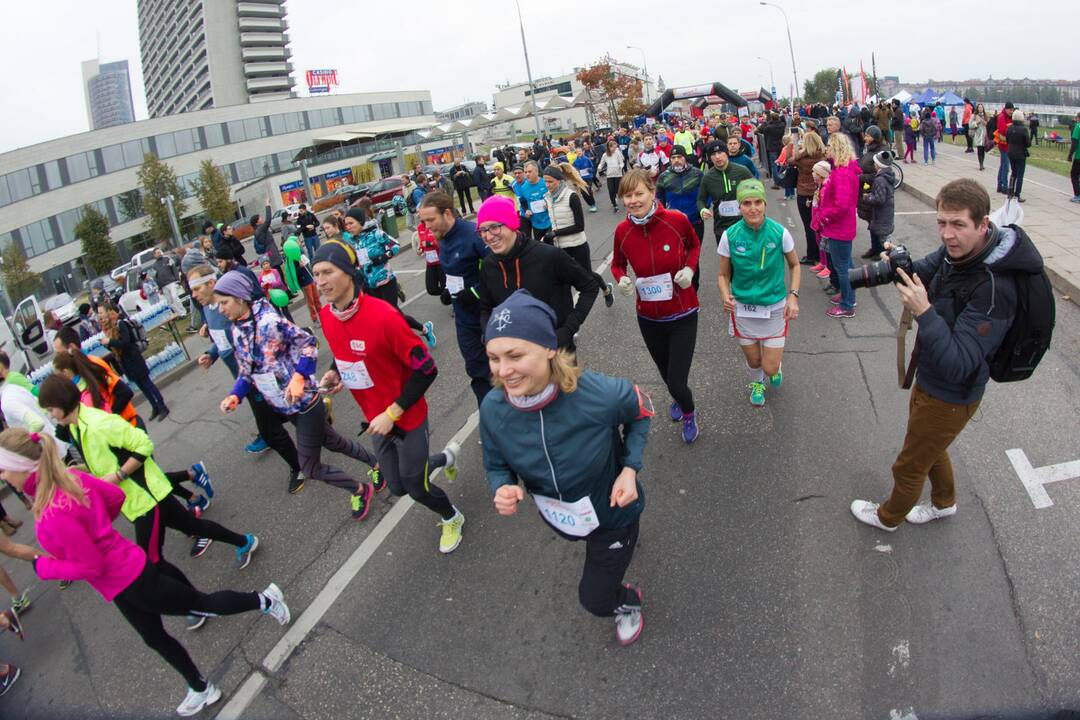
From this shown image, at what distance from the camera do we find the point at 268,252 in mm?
11883

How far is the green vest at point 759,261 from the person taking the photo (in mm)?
4582

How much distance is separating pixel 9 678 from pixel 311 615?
1903mm

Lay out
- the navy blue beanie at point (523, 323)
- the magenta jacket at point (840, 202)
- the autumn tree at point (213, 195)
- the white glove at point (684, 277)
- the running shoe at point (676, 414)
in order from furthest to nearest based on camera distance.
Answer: the autumn tree at point (213, 195)
the magenta jacket at point (840, 202)
the running shoe at point (676, 414)
the white glove at point (684, 277)
the navy blue beanie at point (523, 323)

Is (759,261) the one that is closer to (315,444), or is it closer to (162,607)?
(315,444)

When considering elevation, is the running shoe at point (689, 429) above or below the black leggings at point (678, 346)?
below

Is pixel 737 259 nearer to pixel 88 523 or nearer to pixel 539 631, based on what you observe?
pixel 539 631

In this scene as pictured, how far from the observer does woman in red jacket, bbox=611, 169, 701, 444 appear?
430cm

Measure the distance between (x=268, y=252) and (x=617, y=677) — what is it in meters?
11.3

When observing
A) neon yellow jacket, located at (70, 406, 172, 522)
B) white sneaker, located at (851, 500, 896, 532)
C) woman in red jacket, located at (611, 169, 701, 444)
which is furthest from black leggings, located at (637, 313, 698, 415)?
neon yellow jacket, located at (70, 406, 172, 522)

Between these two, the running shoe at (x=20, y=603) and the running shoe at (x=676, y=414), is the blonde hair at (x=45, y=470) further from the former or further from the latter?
the running shoe at (x=676, y=414)

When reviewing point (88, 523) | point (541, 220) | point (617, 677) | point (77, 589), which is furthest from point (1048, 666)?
point (541, 220)

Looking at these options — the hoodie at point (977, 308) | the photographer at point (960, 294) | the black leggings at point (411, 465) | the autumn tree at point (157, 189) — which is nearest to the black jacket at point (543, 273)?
the black leggings at point (411, 465)

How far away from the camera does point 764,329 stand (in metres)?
4.84

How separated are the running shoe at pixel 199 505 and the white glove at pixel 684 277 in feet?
14.3
